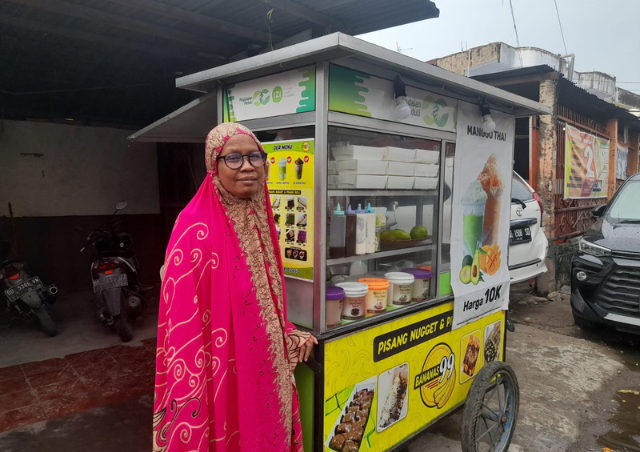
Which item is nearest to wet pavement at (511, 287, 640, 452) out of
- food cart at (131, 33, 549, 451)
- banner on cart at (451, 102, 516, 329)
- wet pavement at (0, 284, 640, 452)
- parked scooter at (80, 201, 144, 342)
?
wet pavement at (0, 284, 640, 452)

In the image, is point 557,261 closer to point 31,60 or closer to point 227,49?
point 227,49

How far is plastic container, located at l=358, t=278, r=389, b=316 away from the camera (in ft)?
8.31

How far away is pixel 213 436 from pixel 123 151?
6.37m

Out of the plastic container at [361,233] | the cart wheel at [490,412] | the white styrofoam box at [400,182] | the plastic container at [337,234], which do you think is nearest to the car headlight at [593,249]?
the cart wheel at [490,412]

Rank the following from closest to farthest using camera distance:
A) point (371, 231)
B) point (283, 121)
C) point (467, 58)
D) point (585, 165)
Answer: point (283, 121), point (371, 231), point (585, 165), point (467, 58)

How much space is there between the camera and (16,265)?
496cm

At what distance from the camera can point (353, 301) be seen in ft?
7.87

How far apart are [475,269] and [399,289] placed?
0.76 m

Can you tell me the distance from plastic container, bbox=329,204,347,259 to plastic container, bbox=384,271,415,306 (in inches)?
20.3

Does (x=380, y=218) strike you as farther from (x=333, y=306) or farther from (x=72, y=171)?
(x=72, y=171)

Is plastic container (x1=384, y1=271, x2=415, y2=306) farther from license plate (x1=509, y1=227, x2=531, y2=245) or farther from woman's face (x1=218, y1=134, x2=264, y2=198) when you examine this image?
license plate (x1=509, y1=227, x2=531, y2=245)

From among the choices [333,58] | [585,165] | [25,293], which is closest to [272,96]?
[333,58]

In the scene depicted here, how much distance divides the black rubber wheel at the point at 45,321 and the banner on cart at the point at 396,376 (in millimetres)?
4287

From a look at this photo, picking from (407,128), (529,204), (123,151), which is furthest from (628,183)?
(123,151)
